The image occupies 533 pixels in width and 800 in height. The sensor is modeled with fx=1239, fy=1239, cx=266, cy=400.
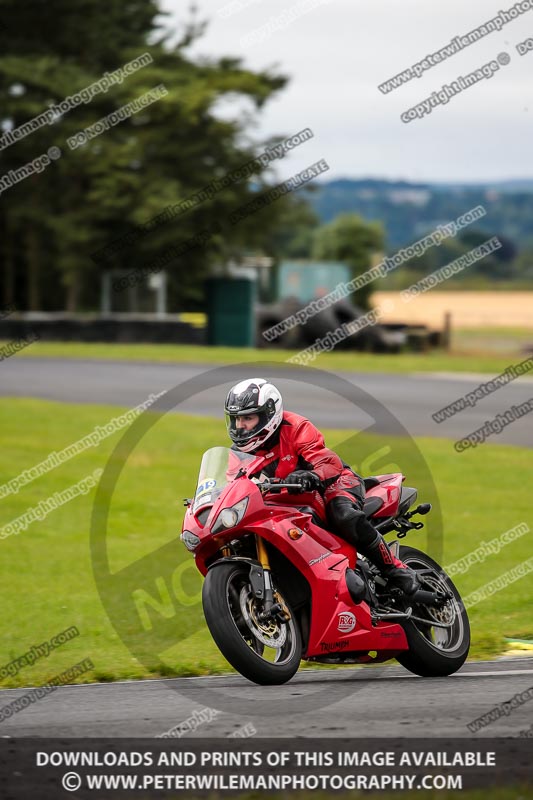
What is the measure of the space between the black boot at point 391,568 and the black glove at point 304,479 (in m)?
0.62

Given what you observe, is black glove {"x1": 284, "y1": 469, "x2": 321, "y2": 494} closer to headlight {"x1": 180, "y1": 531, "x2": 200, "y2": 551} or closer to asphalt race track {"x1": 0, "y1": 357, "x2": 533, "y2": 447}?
headlight {"x1": 180, "y1": 531, "x2": 200, "y2": 551}

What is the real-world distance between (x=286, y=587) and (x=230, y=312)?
34165 mm

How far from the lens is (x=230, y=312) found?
1596 inches

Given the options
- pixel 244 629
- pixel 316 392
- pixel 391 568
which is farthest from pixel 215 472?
pixel 316 392

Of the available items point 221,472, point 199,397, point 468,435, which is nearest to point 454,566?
point 221,472

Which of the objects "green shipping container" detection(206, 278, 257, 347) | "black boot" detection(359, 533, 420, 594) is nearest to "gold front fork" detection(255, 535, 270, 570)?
"black boot" detection(359, 533, 420, 594)

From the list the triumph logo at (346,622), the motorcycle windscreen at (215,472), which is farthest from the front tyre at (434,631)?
the motorcycle windscreen at (215,472)

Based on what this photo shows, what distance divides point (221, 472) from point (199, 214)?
123ft

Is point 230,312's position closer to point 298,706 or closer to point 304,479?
point 304,479

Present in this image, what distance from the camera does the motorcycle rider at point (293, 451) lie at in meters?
6.68

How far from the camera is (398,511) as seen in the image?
7449mm

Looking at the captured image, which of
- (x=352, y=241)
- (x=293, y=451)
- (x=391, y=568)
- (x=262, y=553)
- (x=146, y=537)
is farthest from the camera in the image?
(x=352, y=241)

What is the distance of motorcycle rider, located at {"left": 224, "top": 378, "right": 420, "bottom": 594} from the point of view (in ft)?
21.9

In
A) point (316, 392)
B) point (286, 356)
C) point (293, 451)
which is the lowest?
point (293, 451)
